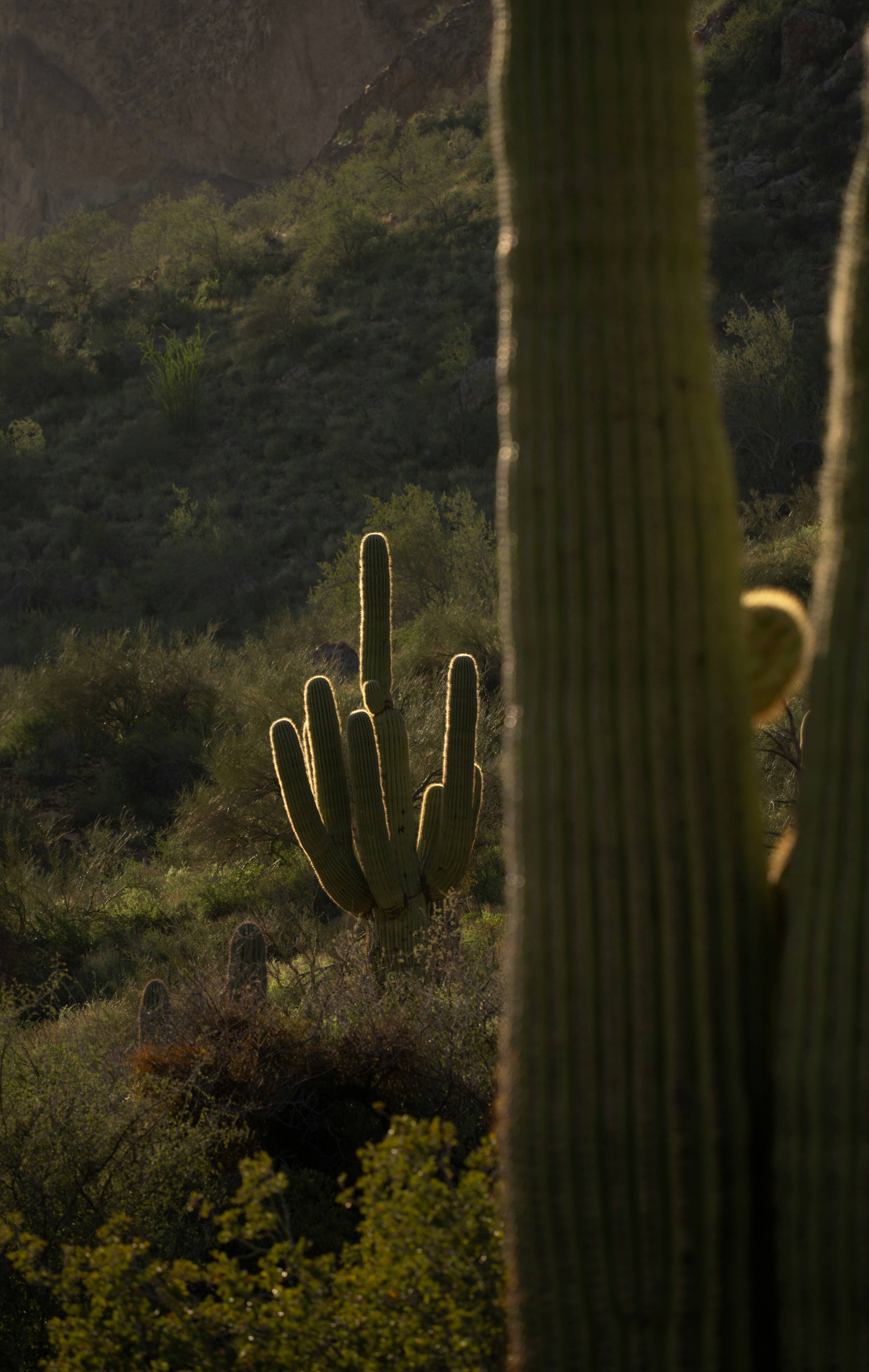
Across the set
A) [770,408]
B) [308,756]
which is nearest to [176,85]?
[770,408]

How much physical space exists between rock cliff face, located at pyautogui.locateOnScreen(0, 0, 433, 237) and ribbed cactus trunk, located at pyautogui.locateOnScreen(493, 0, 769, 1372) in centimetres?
5870

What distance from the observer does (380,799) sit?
6207mm

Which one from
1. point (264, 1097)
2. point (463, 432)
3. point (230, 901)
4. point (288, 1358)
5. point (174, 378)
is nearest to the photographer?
point (288, 1358)

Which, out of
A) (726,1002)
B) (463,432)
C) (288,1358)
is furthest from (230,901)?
(463,432)

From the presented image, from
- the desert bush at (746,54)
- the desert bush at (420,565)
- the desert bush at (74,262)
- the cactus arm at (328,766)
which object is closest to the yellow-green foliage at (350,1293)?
the cactus arm at (328,766)

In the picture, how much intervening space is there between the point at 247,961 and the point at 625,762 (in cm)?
510

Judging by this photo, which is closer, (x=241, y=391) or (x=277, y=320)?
(x=241, y=391)

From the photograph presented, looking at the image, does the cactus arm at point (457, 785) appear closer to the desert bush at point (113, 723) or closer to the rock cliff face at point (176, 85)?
the desert bush at point (113, 723)

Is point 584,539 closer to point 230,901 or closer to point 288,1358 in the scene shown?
point 288,1358

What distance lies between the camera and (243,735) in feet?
42.7

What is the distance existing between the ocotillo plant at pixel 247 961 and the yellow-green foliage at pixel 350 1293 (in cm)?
284

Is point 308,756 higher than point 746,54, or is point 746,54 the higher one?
point 746,54

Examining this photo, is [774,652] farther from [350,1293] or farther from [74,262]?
[74,262]

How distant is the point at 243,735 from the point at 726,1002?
38.5 feet
